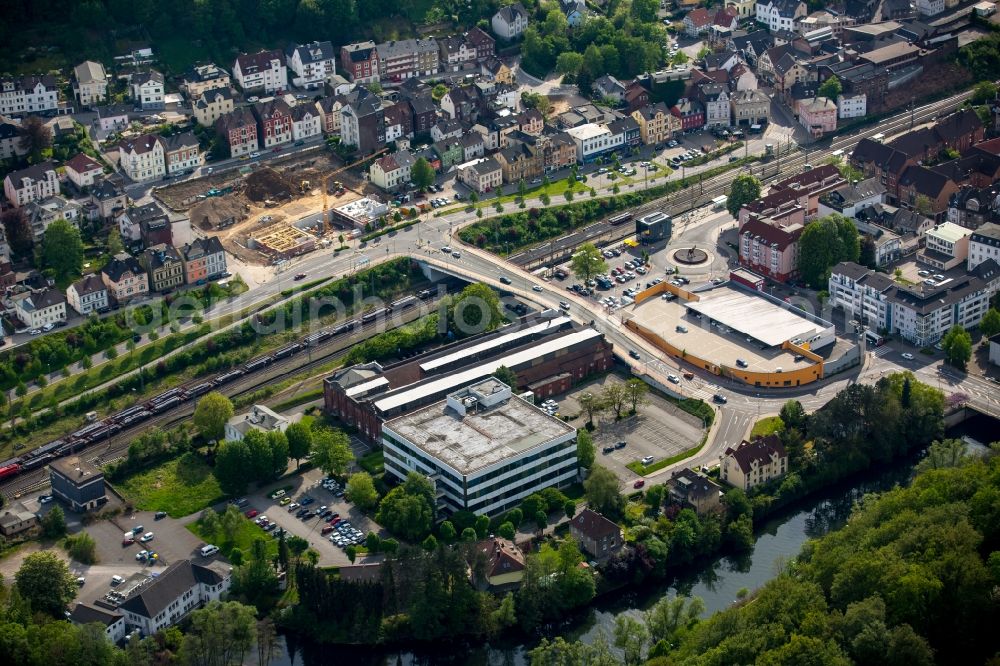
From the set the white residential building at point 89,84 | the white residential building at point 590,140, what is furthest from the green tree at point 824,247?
the white residential building at point 89,84

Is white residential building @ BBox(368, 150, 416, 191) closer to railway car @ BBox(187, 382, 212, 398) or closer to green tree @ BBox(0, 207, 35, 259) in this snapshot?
green tree @ BBox(0, 207, 35, 259)

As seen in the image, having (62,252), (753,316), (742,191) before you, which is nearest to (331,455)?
(62,252)

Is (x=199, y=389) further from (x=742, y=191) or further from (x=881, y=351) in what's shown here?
(x=881, y=351)

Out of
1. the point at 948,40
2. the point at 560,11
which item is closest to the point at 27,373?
the point at 560,11

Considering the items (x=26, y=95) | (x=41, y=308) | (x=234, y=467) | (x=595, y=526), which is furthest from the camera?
(x=26, y=95)

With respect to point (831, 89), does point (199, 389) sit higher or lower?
A: lower

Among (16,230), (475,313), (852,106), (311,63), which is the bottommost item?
(475,313)

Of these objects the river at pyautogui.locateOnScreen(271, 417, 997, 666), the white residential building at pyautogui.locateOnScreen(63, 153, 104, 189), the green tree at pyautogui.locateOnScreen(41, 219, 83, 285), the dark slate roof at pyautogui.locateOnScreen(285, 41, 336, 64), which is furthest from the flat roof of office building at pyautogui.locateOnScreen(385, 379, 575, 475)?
the dark slate roof at pyautogui.locateOnScreen(285, 41, 336, 64)

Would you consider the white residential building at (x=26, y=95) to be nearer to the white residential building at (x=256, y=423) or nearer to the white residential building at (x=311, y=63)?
the white residential building at (x=311, y=63)
